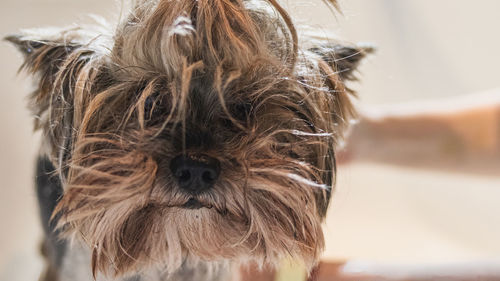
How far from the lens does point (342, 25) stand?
108 cm

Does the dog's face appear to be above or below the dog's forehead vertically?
below

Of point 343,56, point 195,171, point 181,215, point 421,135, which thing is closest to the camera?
point 195,171

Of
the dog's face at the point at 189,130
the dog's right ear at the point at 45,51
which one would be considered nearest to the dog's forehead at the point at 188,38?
the dog's face at the point at 189,130

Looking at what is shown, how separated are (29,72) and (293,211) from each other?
52 centimetres

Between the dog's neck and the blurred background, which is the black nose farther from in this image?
the blurred background

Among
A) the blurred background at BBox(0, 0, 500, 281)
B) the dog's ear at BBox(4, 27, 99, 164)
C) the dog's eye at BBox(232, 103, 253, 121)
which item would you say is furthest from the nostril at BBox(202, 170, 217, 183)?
the blurred background at BBox(0, 0, 500, 281)

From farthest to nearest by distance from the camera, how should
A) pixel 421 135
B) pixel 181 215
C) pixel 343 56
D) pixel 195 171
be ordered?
1. pixel 421 135
2. pixel 343 56
3. pixel 181 215
4. pixel 195 171

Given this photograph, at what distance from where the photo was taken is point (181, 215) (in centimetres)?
85

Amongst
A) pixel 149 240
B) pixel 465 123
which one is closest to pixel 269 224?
pixel 149 240

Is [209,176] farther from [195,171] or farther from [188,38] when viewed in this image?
[188,38]

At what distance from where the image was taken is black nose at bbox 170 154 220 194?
741 millimetres

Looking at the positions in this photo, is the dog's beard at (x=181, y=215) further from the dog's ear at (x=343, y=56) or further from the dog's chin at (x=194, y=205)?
the dog's ear at (x=343, y=56)

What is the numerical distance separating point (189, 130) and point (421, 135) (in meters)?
1.16

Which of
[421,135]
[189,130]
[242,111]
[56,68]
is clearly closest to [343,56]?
[242,111]
